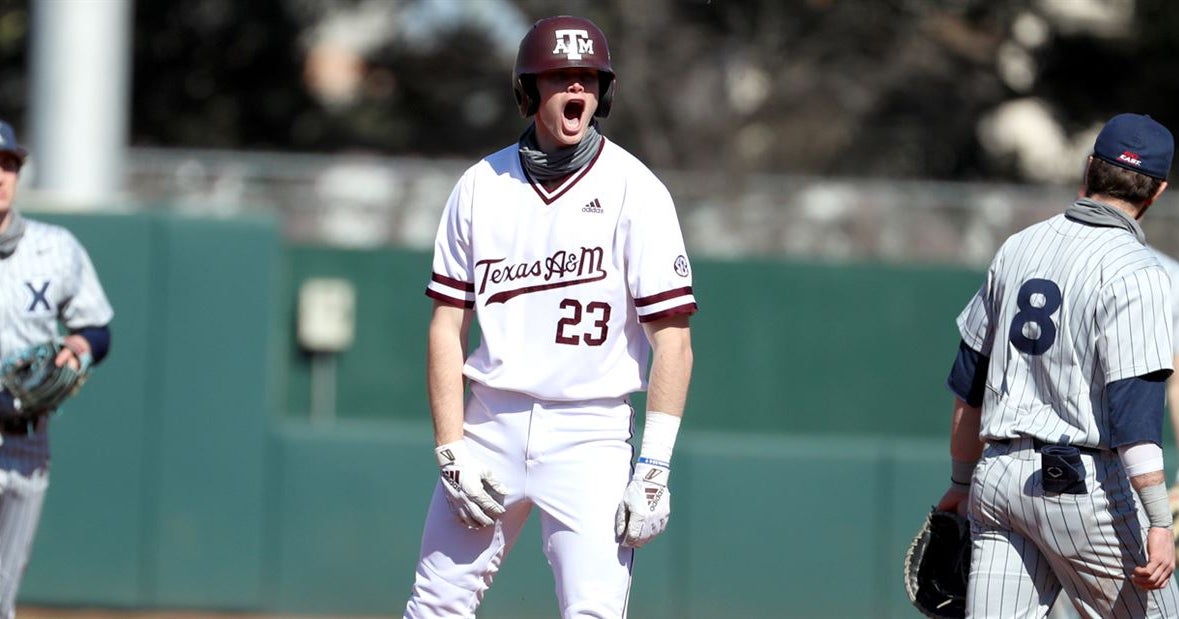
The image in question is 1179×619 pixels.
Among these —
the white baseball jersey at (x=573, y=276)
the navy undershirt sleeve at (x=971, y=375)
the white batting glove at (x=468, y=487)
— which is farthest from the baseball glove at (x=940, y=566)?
the white batting glove at (x=468, y=487)

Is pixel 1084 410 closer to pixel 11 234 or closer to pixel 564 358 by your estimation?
pixel 564 358

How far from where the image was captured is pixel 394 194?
34.8ft

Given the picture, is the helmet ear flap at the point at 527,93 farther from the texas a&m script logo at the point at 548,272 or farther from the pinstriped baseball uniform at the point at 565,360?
the texas a&m script logo at the point at 548,272

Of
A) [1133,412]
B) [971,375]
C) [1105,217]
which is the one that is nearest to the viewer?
[1133,412]

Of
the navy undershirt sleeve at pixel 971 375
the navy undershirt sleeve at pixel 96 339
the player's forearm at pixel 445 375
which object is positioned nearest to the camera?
the player's forearm at pixel 445 375

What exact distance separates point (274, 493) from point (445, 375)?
Result: 458 cm

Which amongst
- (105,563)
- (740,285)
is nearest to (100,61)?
(105,563)

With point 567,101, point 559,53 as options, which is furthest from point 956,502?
point 559,53

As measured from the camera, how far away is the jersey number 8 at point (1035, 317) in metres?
4.21

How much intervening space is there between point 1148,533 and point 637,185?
1.68 m

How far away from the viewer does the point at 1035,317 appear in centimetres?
423

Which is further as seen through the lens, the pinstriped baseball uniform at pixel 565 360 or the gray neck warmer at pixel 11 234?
the gray neck warmer at pixel 11 234

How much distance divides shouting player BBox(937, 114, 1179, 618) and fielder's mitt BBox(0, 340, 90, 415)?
10.4 ft

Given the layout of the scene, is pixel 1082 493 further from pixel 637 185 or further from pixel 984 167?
pixel 984 167
